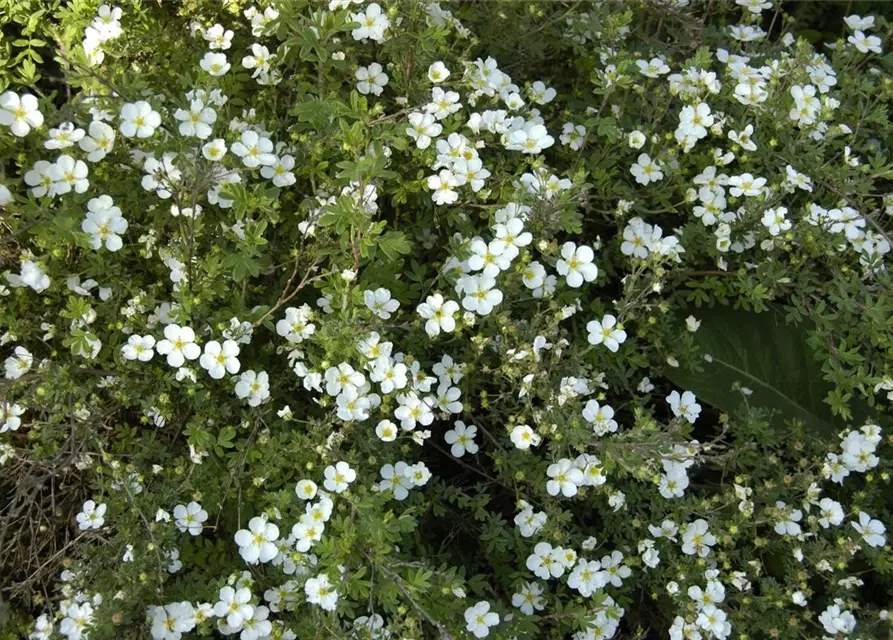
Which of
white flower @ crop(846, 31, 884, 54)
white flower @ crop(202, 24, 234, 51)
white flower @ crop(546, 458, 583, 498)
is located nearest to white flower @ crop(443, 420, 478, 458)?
white flower @ crop(546, 458, 583, 498)

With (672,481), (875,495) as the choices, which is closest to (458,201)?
(672,481)

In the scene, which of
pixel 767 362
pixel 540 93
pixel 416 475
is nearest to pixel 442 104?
pixel 540 93

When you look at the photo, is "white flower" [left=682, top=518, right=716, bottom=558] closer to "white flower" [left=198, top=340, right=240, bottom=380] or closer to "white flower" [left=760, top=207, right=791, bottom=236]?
"white flower" [left=760, top=207, right=791, bottom=236]

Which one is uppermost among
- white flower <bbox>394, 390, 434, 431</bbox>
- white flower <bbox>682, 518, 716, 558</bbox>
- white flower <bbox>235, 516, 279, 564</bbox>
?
white flower <bbox>394, 390, 434, 431</bbox>

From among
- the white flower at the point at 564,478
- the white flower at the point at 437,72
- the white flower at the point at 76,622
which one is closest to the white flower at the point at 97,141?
the white flower at the point at 437,72

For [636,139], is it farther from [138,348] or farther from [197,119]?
[138,348]
